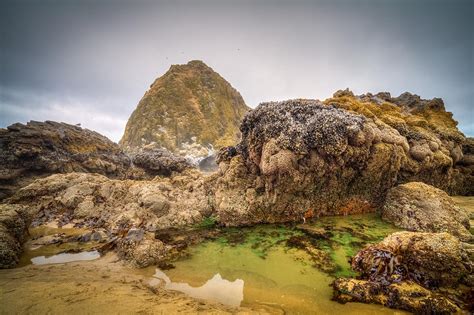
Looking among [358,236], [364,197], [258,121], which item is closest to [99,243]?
[258,121]

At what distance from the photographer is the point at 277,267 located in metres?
7.47

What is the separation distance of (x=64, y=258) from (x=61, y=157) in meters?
18.6

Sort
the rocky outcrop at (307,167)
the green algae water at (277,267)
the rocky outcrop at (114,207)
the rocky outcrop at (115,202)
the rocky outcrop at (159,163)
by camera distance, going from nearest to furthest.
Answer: the green algae water at (277,267)
the rocky outcrop at (114,207)
the rocky outcrop at (307,167)
the rocky outcrop at (115,202)
the rocky outcrop at (159,163)

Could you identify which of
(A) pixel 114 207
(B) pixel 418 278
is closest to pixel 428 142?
(B) pixel 418 278

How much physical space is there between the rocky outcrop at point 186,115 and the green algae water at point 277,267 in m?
58.0

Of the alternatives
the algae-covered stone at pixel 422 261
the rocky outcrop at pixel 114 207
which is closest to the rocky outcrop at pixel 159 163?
the rocky outcrop at pixel 114 207

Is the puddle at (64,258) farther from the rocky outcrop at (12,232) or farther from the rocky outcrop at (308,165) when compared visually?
the rocky outcrop at (308,165)

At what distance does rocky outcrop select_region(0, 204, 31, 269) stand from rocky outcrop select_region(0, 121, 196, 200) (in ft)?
36.2

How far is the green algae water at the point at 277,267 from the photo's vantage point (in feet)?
18.7

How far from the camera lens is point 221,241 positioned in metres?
9.93

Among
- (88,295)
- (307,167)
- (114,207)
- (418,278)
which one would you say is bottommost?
(88,295)

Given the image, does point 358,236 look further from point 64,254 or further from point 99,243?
point 64,254

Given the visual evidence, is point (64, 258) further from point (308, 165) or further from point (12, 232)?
point (308, 165)

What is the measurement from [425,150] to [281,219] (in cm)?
1078
